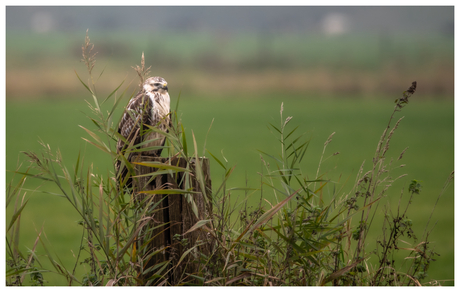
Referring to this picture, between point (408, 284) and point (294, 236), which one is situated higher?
point (294, 236)

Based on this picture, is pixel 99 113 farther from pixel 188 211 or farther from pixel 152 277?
pixel 152 277

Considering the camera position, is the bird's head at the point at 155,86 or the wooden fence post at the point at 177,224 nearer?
the wooden fence post at the point at 177,224

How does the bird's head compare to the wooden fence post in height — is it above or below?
above

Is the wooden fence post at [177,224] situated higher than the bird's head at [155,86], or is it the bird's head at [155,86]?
the bird's head at [155,86]

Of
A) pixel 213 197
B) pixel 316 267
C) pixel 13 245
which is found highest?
pixel 213 197

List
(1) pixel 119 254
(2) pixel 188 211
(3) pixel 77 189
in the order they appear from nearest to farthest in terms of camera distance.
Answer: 1. (1) pixel 119 254
2. (3) pixel 77 189
3. (2) pixel 188 211

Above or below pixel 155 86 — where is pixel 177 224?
below

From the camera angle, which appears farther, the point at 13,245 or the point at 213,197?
the point at 13,245

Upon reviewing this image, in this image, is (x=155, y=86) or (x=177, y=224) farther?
(x=155, y=86)

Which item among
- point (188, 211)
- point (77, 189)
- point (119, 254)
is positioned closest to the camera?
point (119, 254)

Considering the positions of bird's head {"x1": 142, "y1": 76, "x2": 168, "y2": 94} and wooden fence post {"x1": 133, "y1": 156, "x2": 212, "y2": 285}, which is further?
bird's head {"x1": 142, "y1": 76, "x2": 168, "y2": 94}

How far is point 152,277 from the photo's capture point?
1.91 m

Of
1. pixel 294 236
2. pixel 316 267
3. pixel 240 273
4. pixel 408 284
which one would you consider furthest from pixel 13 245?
pixel 408 284

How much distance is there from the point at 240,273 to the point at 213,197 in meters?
0.45
